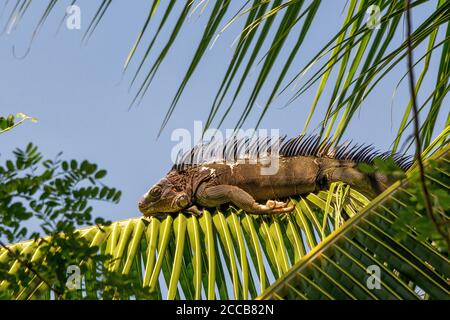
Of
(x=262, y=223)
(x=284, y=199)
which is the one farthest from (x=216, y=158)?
(x=262, y=223)

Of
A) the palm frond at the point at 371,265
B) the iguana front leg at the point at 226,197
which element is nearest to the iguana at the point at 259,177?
the iguana front leg at the point at 226,197

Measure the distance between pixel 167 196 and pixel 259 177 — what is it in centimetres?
63

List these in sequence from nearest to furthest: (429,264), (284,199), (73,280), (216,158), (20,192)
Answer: (20,192) < (73,280) < (429,264) < (284,199) < (216,158)

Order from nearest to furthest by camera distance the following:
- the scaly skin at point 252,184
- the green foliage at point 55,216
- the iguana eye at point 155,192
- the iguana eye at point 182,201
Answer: the green foliage at point 55,216 < the scaly skin at point 252,184 < the iguana eye at point 182,201 < the iguana eye at point 155,192

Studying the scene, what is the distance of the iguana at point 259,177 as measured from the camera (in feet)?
19.3

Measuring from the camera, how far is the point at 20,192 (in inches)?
105

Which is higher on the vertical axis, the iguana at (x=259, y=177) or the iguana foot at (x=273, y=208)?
the iguana at (x=259, y=177)

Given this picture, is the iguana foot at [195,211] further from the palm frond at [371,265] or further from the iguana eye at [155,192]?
the palm frond at [371,265]

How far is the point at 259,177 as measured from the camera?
640 cm

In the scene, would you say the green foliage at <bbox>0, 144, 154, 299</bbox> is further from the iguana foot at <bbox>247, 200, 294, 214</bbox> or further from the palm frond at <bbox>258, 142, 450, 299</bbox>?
the iguana foot at <bbox>247, 200, 294, 214</bbox>

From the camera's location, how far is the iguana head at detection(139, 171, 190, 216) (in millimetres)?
5934
